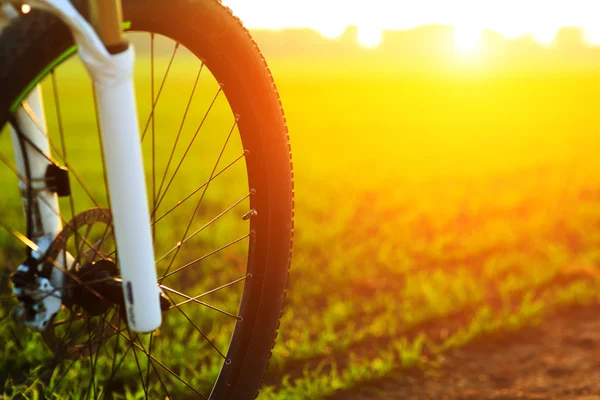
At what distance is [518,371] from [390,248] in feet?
Result: 5.34

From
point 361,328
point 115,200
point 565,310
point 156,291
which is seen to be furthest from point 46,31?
point 565,310

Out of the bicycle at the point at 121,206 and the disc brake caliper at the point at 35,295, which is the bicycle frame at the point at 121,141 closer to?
the bicycle at the point at 121,206

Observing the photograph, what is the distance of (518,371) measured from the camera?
9.44 feet

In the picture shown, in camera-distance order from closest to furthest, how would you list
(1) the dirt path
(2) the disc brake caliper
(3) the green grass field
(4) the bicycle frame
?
(4) the bicycle frame
(2) the disc brake caliper
(1) the dirt path
(3) the green grass field

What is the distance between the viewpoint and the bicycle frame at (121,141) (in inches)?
51.4

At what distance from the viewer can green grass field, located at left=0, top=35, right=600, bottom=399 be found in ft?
9.48

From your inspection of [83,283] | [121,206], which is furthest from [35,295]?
[121,206]

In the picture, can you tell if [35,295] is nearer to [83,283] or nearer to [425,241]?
[83,283]

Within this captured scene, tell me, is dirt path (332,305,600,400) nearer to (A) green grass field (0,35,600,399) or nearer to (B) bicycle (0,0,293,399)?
(A) green grass field (0,35,600,399)

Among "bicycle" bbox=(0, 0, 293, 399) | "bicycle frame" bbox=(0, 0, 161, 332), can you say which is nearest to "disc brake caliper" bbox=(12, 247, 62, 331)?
"bicycle" bbox=(0, 0, 293, 399)

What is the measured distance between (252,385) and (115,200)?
Result: 0.83m

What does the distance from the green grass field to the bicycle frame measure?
2.81 ft

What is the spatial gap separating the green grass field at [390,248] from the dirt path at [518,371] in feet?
0.28

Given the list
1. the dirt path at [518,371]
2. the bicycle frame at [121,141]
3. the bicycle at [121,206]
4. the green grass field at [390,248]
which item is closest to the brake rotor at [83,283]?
the bicycle at [121,206]
